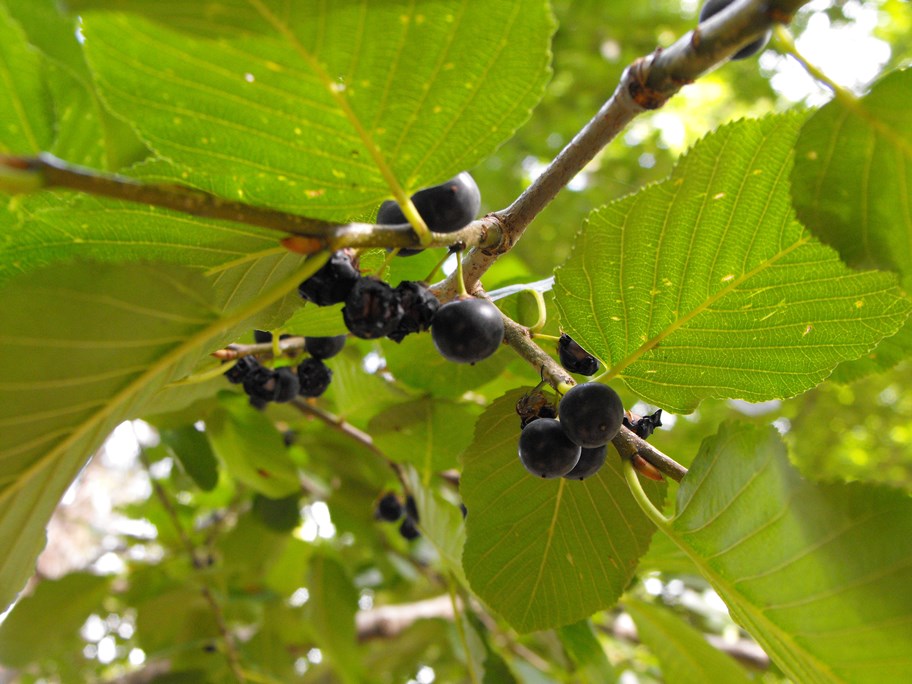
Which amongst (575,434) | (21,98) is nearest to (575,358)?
(575,434)

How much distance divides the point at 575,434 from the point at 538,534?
0.31m

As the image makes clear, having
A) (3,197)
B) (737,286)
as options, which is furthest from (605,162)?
(3,197)

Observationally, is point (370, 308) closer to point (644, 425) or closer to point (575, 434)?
point (575, 434)

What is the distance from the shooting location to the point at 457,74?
662 mm

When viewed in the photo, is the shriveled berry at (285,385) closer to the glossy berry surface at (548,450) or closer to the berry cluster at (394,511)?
the glossy berry surface at (548,450)

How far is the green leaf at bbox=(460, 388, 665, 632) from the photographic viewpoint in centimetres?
98

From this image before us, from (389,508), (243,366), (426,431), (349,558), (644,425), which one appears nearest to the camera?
(644,425)

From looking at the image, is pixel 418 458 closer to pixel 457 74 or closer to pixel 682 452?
pixel 682 452

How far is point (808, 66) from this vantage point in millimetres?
585

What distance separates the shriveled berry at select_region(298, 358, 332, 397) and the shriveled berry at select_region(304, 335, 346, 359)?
2cm

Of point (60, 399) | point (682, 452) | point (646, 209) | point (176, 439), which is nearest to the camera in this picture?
point (60, 399)

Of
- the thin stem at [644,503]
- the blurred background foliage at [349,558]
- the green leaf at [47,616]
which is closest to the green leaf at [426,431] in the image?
the blurred background foliage at [349,558]

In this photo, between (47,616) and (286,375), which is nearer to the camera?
(286,375)

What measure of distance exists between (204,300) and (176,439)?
131 centimetres
